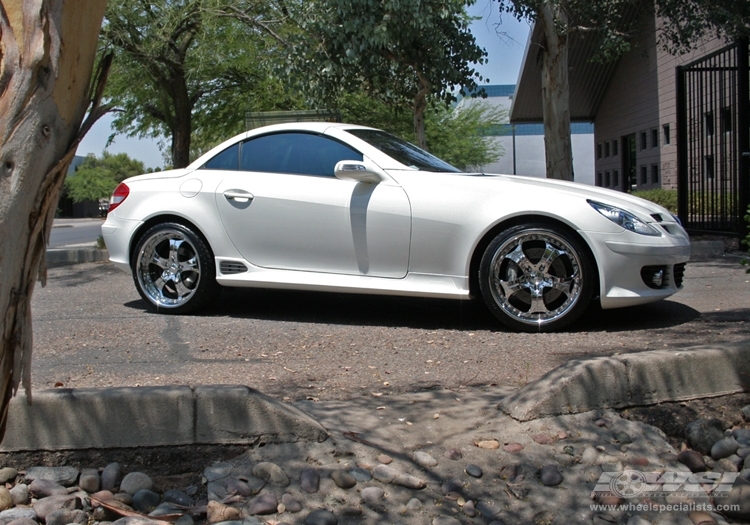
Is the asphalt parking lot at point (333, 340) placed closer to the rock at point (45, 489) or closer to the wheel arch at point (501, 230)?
the wheel arch at point (501, 230)

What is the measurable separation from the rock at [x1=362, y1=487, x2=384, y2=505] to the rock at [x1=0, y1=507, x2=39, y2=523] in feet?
4.14

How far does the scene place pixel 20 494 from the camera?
10.5ft

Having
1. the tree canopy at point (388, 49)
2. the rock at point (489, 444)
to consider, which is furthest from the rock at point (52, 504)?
the tree canopy at point (388, 49)

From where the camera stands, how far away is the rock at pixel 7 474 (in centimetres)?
329

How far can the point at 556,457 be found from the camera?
3502mm

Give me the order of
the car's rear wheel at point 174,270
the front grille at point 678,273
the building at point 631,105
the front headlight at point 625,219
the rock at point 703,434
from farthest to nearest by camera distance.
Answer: the building at point 631,105 < the car's rear wheel at point 174,270 < the front grille at point 678,273 < the front headlight at point 625,219 < the rock at point 703,434

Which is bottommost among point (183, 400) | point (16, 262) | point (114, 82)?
point (183, 400)

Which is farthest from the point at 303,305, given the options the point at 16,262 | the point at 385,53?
the point at 385,53

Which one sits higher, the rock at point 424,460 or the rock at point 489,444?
the rock at point 489,444

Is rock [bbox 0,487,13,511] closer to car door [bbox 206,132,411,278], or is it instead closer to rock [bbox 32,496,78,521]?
rock [bbox 32,496,78,521]

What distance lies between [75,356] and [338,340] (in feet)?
5.63

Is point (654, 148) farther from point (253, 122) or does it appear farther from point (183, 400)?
point (183, 400)

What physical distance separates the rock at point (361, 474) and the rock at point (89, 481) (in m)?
1.03

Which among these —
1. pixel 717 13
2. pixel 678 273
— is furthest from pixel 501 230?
pixel 717 13
